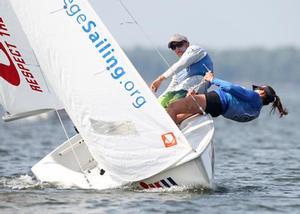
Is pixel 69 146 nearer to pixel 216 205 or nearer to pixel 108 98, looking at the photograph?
pixel 108 98

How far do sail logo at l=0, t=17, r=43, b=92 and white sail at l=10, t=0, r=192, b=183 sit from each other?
1.46 m

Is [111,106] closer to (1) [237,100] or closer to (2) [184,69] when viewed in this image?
(2) [184,69]

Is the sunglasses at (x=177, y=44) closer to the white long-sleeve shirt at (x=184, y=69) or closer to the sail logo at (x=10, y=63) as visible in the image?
the white long-sleeve shirt at (x=184, y=69)

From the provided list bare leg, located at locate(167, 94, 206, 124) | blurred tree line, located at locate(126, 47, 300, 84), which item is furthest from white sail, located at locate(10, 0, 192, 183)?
blurred tree line, located at locate(126, 47, 300, 84)

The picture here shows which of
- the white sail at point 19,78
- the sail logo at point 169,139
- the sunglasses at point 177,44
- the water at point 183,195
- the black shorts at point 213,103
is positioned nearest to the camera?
the water at point 183,195

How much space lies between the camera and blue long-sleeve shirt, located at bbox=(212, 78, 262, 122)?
1257 cm

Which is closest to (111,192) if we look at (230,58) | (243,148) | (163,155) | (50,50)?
(163,155)

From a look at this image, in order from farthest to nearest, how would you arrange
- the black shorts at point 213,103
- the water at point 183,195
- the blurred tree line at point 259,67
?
the blurred tree line at point 259,67 → the black shorts at point 213,103 → the water at point 183,195

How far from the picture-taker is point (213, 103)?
12.4 metres

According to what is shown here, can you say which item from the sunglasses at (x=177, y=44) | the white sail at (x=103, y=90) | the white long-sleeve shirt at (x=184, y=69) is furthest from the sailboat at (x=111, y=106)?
the sunglasses at (x=177, y=44)

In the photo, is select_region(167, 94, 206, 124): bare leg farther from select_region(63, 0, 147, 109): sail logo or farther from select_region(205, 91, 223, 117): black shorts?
select_region(63, 0, 147, 109): sail logo

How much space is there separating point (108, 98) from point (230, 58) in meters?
171

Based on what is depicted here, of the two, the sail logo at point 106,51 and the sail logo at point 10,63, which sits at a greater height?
the sail logo at point 10,63

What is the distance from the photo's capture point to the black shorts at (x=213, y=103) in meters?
12.4
